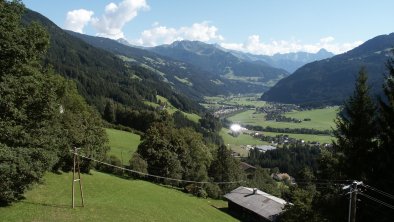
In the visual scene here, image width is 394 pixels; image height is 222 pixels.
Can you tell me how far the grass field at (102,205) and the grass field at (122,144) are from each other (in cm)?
2951

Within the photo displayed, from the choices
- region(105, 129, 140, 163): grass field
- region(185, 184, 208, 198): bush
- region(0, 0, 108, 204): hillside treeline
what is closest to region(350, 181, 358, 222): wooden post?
region(0, 0, 108, 204): hillside treeline

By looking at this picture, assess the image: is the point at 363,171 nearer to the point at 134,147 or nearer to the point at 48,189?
the point at 48,189

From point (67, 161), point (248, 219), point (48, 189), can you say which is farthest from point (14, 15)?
point (248, 219)

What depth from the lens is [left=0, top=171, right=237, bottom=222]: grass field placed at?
34.4m

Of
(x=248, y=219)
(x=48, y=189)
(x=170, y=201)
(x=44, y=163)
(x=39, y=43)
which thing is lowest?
(x=248, y=219)

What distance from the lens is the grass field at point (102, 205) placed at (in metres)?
34.4

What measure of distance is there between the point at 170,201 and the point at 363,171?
31.5 metres

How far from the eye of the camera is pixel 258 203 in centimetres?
Result: 7425

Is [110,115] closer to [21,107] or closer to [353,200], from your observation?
[21,107]

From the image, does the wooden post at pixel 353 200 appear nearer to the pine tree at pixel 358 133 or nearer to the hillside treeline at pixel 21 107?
the pine tree at pixel 358 133

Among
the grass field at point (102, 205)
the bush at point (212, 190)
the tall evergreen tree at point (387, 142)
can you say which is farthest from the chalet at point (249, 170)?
the tall evergreen tree at point (387, 142)

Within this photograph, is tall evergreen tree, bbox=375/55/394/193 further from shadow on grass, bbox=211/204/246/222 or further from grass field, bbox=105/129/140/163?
grass field, bbox=105/129/140/163

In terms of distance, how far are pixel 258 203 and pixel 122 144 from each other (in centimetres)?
4410

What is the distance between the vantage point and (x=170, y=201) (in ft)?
188
